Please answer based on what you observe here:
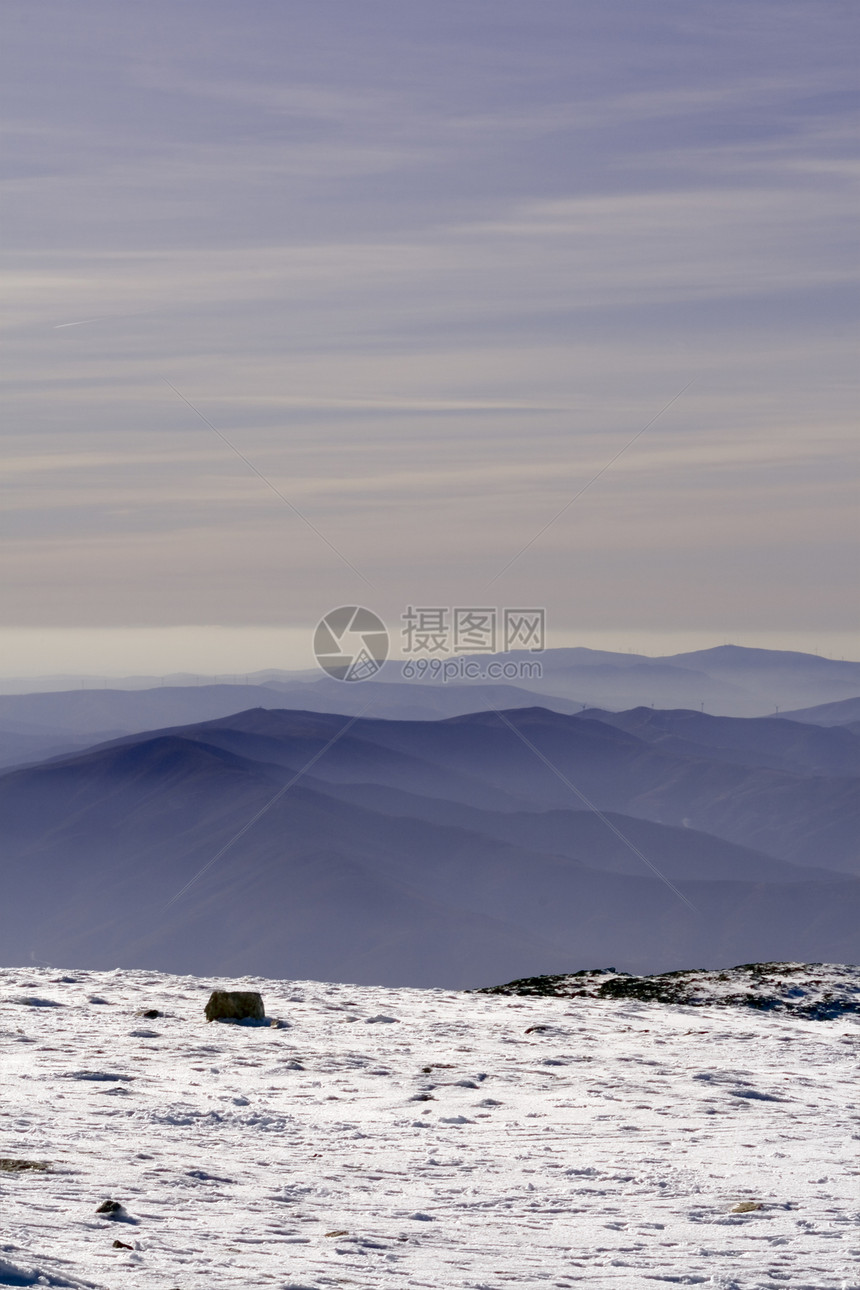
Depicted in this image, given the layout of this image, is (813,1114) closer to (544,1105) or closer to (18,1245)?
(544,1105)

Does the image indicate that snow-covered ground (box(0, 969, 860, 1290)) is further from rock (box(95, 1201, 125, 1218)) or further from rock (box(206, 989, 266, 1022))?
rock (box(206, 989, 266, 1022))

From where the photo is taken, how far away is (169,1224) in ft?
24.8

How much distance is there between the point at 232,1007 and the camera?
16.2 metres

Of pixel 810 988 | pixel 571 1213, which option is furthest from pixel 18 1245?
pixel 810 988

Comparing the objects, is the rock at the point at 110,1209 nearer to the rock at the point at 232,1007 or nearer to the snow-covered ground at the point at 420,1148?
the snow-covered ground at the point at 420,1148

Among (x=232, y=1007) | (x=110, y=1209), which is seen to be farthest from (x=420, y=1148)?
(x=232, y=1007)

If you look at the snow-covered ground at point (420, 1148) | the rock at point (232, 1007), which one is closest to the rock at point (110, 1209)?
the snow-covered ground at point (420, 1148)

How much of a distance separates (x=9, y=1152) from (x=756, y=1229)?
4929 millimetres

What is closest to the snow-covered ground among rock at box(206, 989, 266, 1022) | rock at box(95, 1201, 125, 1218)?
rock at box(95, 1201, 125, 1218)

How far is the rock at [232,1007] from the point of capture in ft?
53.2

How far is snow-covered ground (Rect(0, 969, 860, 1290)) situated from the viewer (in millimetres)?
7184

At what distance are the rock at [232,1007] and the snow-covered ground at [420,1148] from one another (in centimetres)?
28

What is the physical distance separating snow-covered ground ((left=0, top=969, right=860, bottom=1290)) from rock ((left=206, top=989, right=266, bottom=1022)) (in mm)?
280

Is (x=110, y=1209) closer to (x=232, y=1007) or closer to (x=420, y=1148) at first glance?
(x=420, y=1148)
